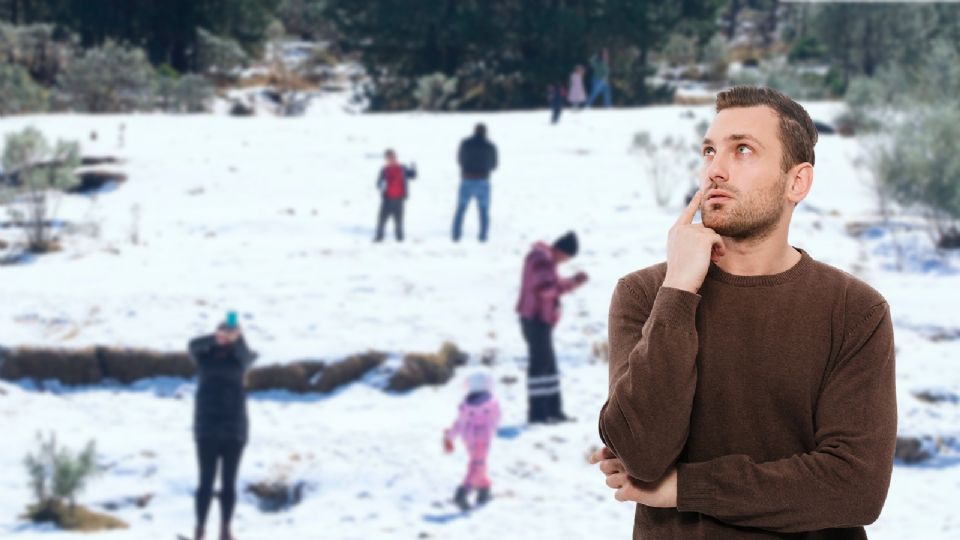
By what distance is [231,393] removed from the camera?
8867 millimetres

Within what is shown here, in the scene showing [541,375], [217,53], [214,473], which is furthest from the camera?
[217,53]

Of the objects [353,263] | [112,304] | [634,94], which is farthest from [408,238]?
[634,94]

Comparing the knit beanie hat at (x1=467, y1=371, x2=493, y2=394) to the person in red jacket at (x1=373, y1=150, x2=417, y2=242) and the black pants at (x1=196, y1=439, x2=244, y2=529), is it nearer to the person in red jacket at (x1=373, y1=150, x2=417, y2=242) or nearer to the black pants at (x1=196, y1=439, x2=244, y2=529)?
the black pants at (x1=196, y1=439, x2=244, y2=529)

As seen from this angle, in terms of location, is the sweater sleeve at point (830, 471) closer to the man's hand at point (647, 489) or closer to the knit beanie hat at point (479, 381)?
the man's hand at point (647, 489)

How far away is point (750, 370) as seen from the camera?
2137 millimetres

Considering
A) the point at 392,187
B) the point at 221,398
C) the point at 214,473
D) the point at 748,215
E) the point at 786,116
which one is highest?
the point at 786,116

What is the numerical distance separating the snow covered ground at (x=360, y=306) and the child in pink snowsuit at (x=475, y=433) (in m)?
0.21

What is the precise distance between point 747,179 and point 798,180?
10cm

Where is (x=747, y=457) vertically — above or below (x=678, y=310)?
below

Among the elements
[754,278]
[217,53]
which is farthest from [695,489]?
[217,53]

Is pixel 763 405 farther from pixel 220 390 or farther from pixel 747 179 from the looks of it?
pixel 220 390

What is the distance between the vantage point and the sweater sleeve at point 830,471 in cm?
210

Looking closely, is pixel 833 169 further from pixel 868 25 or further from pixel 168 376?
pixel 868 25

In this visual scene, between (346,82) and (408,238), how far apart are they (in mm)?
25721
